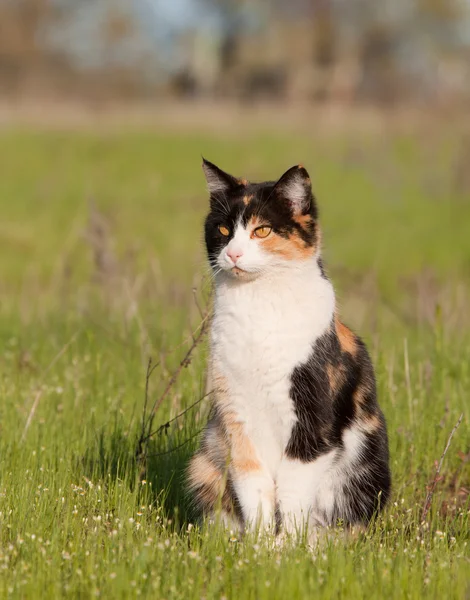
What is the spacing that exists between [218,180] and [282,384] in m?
1.08

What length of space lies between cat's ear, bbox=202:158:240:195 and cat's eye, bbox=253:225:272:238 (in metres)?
0.30

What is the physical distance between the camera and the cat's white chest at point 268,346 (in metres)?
3.73

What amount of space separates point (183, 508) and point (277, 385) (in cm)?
104

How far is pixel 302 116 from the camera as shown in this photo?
2855 centimetres

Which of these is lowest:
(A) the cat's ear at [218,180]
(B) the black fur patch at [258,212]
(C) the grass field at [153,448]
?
(C) the grass field at [153,448]

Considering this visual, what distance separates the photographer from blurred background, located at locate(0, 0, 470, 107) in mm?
45844

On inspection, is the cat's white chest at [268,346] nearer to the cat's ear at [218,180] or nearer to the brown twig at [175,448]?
the cat's ear at [218,180]

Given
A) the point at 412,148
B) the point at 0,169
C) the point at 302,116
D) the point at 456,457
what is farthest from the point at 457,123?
the point at 456,457

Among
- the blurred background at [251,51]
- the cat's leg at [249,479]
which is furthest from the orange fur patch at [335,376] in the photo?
the blurred background at [251,51]

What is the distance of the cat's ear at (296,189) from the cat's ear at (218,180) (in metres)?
0.27

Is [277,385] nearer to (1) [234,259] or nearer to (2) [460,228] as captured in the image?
(1) [234,259]

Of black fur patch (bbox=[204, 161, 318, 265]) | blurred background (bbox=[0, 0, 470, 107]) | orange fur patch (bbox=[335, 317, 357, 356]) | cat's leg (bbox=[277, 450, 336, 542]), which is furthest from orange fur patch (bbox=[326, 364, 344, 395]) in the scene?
blurred background (bbox=[0, 0, 470, 107])

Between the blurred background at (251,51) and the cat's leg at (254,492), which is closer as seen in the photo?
the cat's leg at (254,492)

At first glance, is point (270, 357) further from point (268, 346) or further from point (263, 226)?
point (263, 226)
